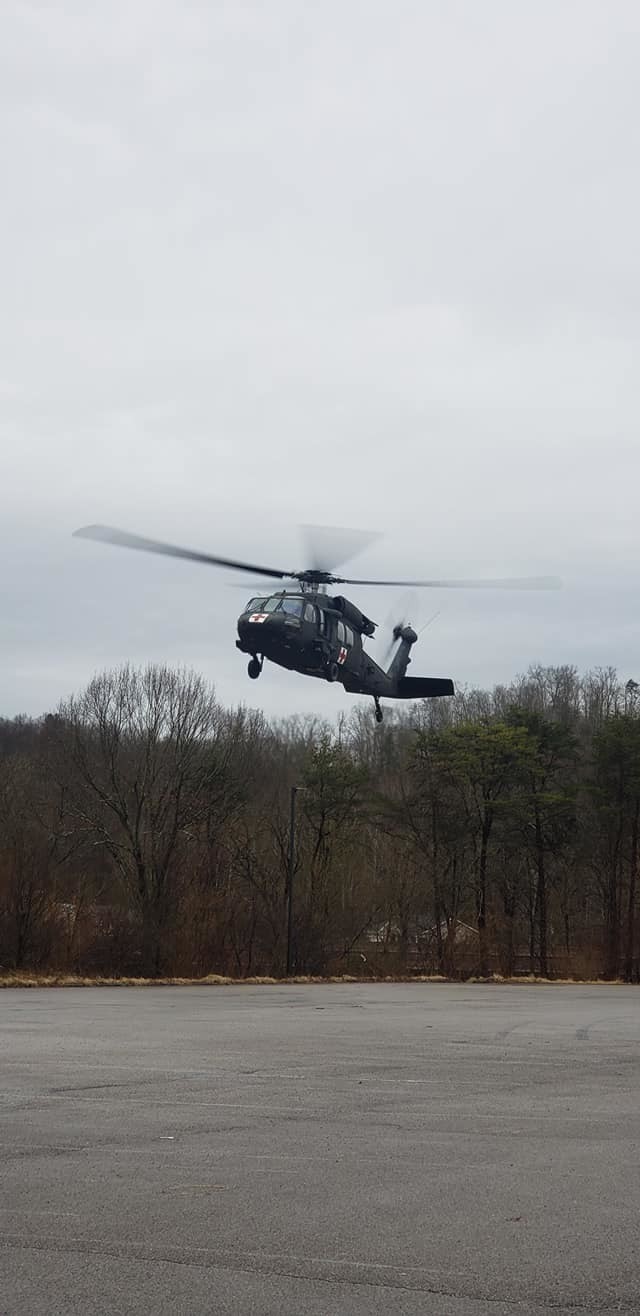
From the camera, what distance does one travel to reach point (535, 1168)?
380 inches

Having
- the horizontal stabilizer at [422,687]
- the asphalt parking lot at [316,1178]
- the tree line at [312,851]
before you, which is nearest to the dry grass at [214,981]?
the tree line at [312,851]

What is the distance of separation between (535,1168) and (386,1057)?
25.5ft

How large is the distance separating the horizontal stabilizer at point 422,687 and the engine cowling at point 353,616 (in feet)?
6.77

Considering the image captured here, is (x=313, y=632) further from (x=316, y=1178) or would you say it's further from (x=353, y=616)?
(x=316, y=1178)

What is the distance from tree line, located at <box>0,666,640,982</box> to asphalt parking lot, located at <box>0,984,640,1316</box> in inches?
1252

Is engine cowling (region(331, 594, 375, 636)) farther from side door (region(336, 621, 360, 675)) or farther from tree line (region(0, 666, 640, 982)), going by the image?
tree line (region(0, 666, 640, 982))

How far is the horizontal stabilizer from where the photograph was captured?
3175cm

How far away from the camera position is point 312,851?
221 ft

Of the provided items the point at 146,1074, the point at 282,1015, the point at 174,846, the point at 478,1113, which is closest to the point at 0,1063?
the point at 146,1074

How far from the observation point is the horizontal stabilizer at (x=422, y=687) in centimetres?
3175

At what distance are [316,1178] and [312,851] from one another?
193 ft

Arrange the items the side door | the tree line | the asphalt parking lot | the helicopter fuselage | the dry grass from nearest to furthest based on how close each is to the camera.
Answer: the asphalt parking lot < the helicopter fuselage < the side door < the dry grass < the tree line

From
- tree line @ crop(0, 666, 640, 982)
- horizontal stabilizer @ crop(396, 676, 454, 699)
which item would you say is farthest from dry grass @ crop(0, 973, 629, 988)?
horizontal stabilizer @ crop(396, 676, 454, 699)

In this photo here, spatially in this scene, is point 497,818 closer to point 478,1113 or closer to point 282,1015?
point 282,1015
